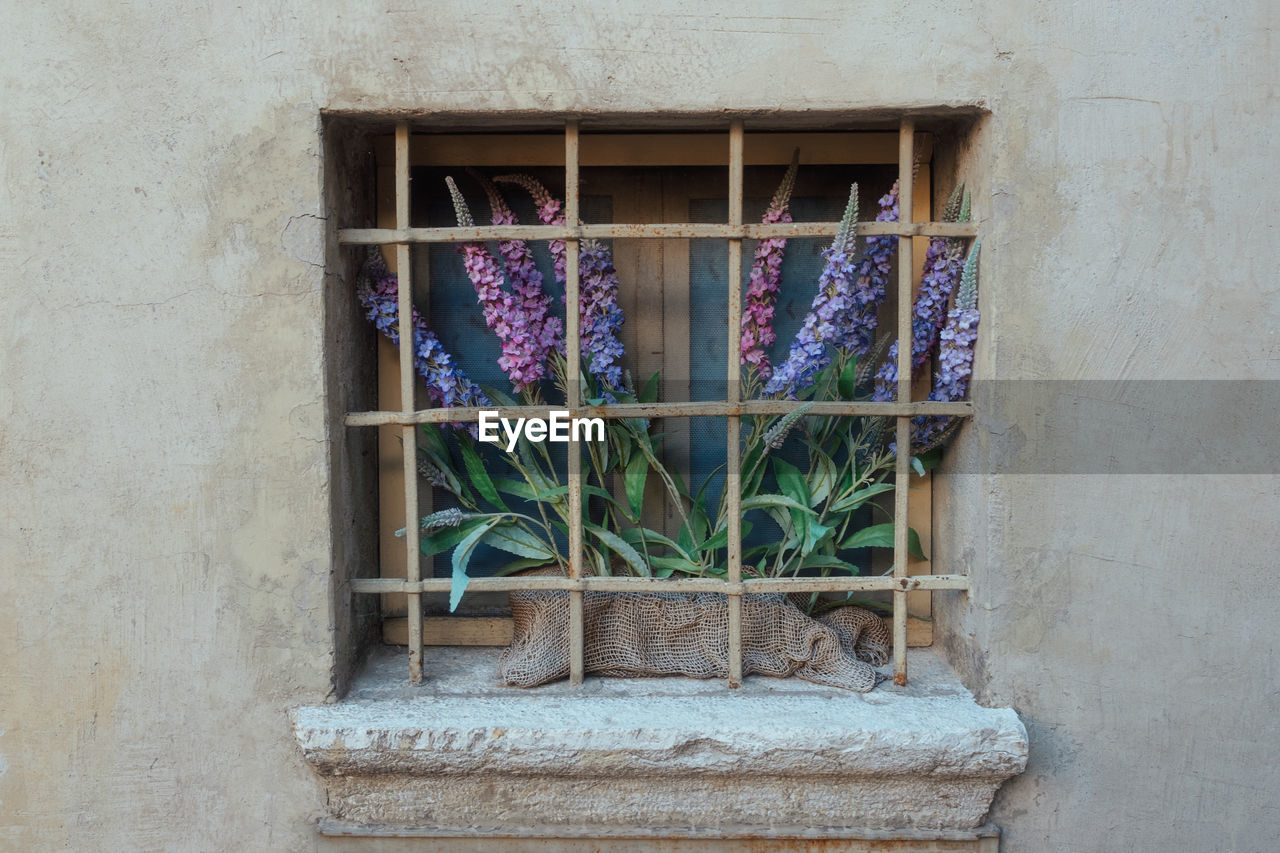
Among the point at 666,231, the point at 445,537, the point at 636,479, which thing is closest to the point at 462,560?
the point at 445,537

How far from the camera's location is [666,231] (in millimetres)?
1828

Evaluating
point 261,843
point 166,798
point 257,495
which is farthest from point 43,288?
point 261,843

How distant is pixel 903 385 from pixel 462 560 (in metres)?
0.99

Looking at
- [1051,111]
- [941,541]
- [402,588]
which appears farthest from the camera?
[941,541]

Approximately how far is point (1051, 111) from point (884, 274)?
449 millimetres

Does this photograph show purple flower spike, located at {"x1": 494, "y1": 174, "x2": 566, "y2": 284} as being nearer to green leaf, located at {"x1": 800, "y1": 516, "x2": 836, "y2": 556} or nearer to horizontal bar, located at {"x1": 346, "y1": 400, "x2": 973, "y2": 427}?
horizontal bar, located at {"x1": 346, "y1": 400, "x2": 973, "y2": 427}

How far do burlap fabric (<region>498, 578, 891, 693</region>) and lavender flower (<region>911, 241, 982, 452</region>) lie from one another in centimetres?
56

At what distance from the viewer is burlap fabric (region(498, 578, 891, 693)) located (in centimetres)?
193

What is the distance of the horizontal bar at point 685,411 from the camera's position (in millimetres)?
1829

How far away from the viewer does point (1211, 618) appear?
5.83 ft

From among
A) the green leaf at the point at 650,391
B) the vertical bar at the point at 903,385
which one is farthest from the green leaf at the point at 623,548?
the vertical bar at the point at 903,385

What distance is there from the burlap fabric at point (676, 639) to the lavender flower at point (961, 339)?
1.82 ft

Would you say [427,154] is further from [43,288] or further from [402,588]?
[402,588]

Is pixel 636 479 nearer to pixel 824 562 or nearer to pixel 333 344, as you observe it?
pixel 824 562
